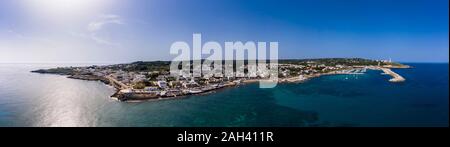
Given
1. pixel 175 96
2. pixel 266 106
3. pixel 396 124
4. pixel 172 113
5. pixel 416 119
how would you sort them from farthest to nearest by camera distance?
pixel 175 96 < pixel 266 106 < pixel 172 113 < pixel 416 119 < pixel 396 124

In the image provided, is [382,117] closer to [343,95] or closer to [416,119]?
[416,119]
